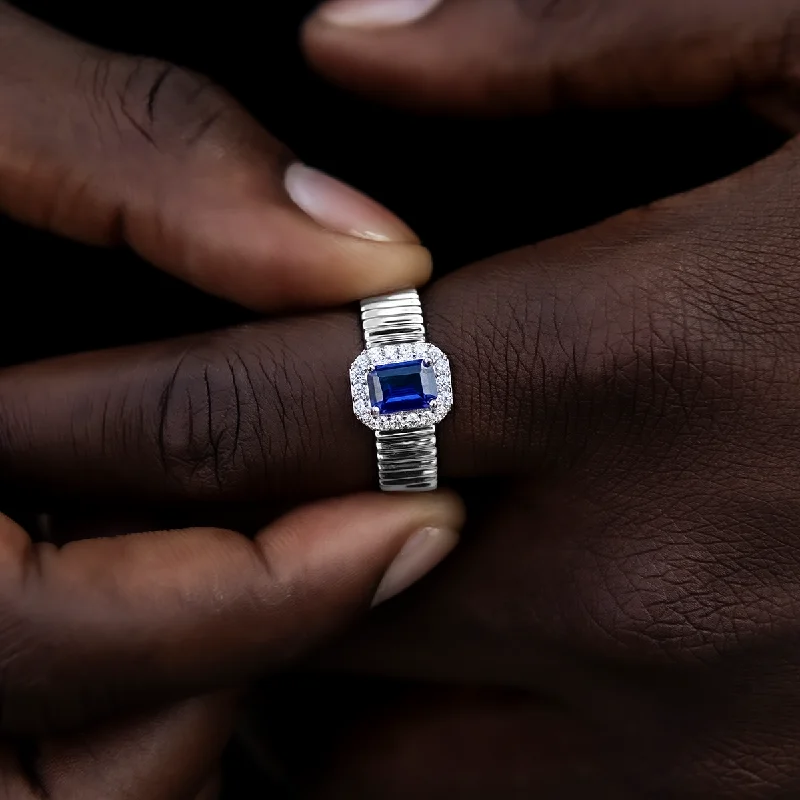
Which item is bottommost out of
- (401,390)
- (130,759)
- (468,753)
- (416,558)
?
(468,753)

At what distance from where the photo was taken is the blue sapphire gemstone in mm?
1239

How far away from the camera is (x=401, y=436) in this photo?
127 cm

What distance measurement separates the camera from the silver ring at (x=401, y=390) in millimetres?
1247

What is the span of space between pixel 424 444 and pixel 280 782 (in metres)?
0.84

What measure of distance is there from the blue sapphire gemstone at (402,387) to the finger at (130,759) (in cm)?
48

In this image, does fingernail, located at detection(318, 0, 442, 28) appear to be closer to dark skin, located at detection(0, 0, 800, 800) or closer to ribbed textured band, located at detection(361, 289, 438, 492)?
dark skin, located at detection(0, 0, 800, 800)

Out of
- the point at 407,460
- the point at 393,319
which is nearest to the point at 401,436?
the point at 407,460

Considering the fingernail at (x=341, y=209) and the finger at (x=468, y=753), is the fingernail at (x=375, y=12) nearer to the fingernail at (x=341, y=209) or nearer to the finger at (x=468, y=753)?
the fingernail at (x=341, y=209)

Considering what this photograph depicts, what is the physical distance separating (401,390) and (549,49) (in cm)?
55

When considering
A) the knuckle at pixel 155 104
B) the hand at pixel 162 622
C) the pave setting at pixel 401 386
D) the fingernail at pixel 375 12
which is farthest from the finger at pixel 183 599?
the fingernail at pixel 375 12

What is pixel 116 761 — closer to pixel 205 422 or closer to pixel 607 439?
pixel 205 422

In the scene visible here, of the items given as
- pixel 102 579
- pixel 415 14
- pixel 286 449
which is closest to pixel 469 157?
pixel 415 14

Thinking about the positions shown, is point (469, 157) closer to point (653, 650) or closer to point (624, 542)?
point (624, 542)

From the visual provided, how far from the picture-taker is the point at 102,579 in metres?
1.18
